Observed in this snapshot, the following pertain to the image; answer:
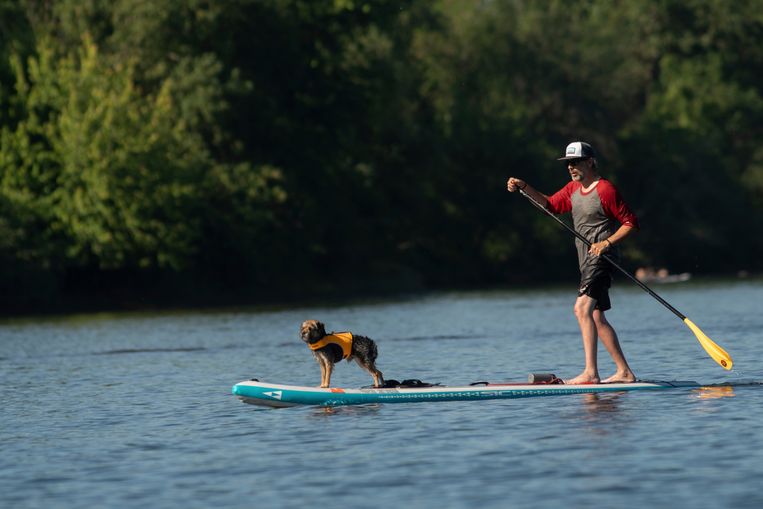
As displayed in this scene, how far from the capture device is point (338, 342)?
16.2 m

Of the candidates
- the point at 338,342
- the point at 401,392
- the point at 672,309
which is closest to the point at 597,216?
the point at 672,309

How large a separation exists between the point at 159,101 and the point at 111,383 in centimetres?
3370

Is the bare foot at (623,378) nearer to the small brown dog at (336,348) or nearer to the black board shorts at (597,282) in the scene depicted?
the black board shorts at (597,282)

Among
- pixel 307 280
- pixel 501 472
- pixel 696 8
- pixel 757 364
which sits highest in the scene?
pixel 696 8

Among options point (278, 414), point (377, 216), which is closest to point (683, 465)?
point (278, 414)

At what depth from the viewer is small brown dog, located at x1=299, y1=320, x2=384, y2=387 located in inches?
631

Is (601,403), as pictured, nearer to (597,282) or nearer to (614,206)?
(597,282)

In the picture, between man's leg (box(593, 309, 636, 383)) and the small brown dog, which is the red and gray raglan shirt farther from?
the small brown dog

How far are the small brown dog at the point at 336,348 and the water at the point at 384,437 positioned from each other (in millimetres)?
511

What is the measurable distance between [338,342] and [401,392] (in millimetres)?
897

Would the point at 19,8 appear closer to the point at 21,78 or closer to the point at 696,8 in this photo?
the point at 21,78

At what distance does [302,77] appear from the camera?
62.7m

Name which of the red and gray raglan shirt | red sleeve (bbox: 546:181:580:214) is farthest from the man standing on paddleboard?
red sleeve (bbox: 546:181:580:214)

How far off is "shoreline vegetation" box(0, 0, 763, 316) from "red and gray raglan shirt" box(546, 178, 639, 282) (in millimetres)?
36224
